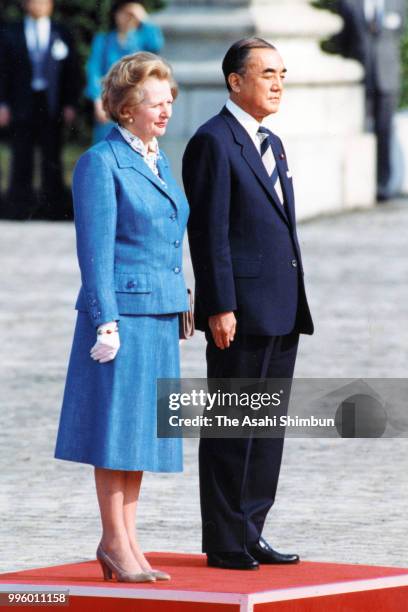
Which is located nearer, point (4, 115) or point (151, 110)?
point (151, 110)

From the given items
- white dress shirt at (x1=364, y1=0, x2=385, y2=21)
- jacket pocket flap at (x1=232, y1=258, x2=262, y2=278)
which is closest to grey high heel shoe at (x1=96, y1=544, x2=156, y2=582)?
jacket pocket flap at (x1=232, y1=258, x2=262, y2=278)

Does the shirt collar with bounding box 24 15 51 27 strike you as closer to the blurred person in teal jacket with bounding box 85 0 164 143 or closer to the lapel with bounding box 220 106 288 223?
the blurred person in teal jacket with bounding box 85 0 164 143

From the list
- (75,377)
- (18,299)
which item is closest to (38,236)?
(18,299)

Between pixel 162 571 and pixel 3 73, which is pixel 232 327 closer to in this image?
pixel 162 571

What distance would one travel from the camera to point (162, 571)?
5.47 meters

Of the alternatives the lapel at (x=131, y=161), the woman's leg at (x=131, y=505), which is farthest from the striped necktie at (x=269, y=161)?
the woman's leg at (x=131, y=505)

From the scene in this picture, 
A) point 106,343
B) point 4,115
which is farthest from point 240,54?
point 4,115

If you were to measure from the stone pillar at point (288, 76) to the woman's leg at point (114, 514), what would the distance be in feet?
40.8

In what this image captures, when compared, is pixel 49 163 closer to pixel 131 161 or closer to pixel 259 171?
pixel 259 171

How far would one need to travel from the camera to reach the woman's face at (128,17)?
17422mm

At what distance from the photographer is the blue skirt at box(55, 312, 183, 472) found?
537cm

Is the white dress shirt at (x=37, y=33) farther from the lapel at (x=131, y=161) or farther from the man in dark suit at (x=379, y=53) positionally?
the lapel at (x=131, y=161)

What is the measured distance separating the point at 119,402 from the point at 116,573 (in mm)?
455

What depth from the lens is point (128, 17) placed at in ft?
57.2
